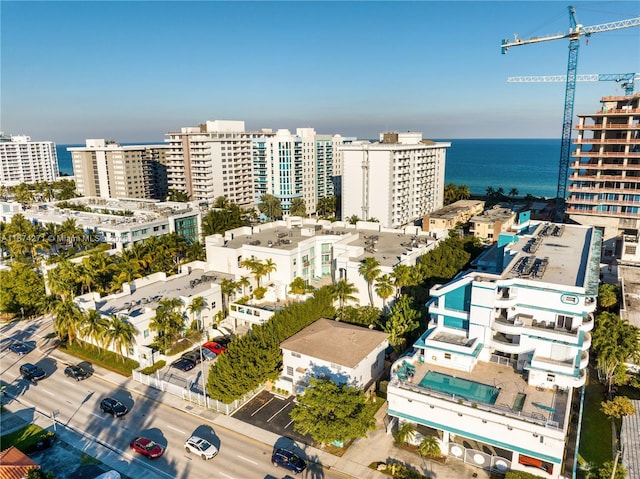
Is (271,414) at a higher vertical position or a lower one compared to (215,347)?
lower

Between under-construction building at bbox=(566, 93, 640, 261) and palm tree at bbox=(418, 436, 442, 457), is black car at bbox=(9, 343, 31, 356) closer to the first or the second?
palm tree at bbox=(418, 436, 442, 457)

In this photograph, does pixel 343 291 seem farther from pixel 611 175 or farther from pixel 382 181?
pixel 611 175

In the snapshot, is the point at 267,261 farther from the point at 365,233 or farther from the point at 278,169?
the point at 278,169

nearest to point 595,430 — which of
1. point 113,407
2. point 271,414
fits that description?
point 271,414

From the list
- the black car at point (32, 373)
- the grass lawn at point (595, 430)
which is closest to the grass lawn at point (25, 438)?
the black car at point (32, 373)

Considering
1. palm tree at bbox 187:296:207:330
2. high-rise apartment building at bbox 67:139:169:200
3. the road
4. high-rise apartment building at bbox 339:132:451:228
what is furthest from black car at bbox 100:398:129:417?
high-rise apartment building at bbox 67:139:169:200
